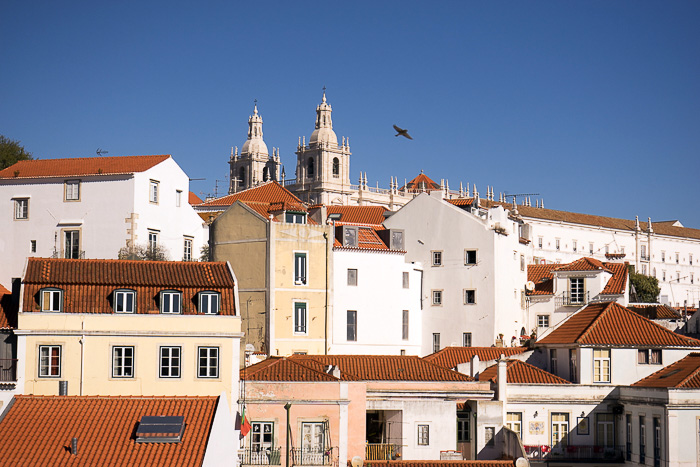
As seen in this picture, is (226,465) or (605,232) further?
(605,232)

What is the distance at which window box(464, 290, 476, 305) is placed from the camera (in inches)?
2746

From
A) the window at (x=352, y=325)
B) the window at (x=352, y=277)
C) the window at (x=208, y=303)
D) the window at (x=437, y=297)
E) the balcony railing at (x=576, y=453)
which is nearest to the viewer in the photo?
the window at (x=208, y=303)

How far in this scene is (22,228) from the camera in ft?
202

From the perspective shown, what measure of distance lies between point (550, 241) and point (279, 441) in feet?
357

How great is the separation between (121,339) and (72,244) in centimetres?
1782

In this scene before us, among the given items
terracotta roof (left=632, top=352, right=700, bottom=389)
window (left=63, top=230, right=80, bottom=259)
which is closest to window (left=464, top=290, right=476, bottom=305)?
terracotta roof (left=632, top=352, right=700, bottom=389)

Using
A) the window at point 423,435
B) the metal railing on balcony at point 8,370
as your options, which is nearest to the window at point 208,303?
the metal railing on balcony at point 8,370

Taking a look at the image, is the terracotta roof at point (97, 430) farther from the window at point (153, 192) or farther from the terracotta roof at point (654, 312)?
the terracotta roof at point (654, 312)

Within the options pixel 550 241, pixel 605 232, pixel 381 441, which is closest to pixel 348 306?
pixel 381 441

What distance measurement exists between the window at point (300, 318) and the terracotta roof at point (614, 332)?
1276 centimetres

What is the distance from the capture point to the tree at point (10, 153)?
76.4 meters

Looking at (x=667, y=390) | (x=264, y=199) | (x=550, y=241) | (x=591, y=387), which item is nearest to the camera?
(x=667, y=390)

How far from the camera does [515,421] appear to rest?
168ft

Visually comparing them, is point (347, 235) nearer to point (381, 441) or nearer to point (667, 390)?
point (381, 441)
